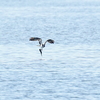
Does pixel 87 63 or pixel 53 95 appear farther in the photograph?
pixel 87 63

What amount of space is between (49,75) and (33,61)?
5.14m

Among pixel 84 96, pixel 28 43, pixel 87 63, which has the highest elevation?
pixel 28 43

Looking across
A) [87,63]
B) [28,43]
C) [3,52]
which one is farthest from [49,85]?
[28,43]

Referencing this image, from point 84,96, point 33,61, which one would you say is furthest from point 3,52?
point 84,96

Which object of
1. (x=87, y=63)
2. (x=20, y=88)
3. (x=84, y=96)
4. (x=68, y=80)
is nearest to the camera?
(x=84, y=96)

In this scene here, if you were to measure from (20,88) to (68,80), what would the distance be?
9.75ft

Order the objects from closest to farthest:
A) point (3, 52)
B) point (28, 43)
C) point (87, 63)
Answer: point (87, 63)
point (3, 52)
point (28, 43)

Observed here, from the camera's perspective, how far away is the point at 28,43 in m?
45.7

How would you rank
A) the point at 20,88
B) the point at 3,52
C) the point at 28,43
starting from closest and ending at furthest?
the point at 20,88, the point at 3,52, the point at 28,43

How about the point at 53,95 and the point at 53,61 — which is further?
the point at 53,61

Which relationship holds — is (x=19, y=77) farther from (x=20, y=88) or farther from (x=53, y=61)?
(x=53, y=61)

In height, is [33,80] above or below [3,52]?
below

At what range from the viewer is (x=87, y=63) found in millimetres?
33281

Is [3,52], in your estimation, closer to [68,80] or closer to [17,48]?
[17,48]
